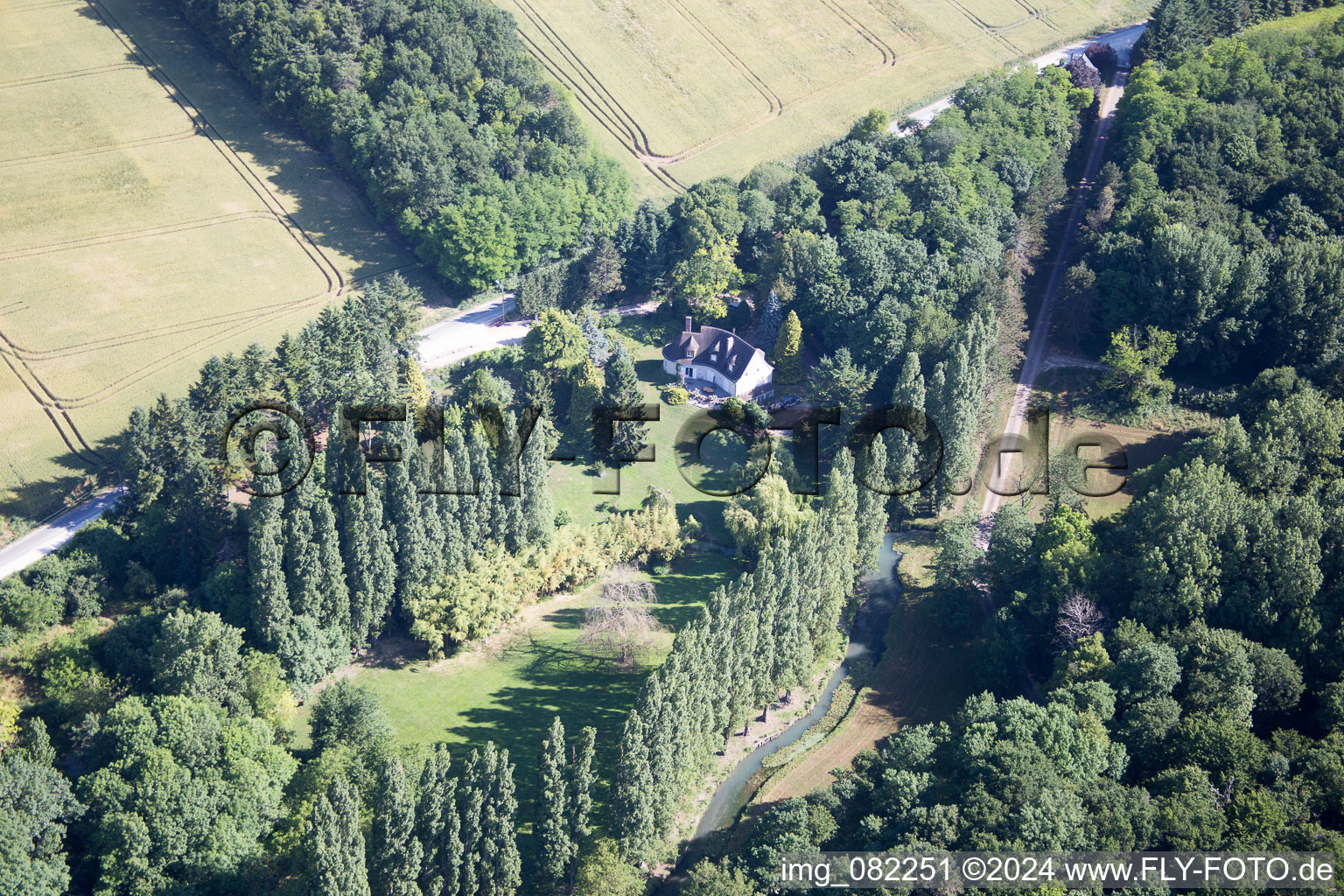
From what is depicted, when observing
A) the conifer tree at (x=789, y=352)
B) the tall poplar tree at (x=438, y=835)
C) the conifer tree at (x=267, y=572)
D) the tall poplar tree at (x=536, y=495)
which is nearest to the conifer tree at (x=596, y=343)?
the conifer tree at (x=789, y=352)

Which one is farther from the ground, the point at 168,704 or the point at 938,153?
the point at 938,153

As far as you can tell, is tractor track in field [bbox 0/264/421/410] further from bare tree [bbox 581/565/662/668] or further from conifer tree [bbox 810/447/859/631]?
conifer tree [bbox 810/447/859/631]

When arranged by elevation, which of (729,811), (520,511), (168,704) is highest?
(520,511)

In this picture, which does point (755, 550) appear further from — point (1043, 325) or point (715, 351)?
point (1043, 325)

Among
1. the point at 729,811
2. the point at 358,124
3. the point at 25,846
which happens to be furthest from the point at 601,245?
the point at 25,846

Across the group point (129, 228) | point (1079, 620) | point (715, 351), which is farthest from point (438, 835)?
point (129, 228)

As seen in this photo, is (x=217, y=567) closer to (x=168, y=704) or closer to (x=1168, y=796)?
(x=168, y=704)

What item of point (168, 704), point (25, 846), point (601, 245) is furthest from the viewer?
point (601, 245)
